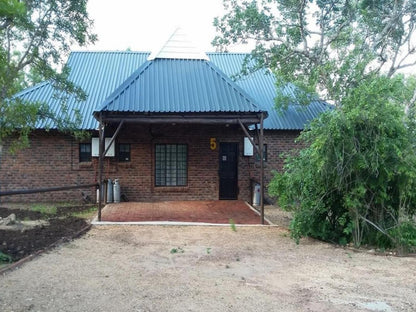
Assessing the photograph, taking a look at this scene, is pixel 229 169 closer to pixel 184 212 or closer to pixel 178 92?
pixel 184 212

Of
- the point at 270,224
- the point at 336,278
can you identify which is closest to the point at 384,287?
the point at 336,278

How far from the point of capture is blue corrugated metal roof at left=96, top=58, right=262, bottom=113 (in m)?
11.6

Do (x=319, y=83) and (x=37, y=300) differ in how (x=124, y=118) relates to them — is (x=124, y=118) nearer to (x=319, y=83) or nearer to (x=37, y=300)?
(x=37, y=300)

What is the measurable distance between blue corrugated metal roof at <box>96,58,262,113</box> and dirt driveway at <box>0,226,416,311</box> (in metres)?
3.95

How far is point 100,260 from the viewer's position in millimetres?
7055

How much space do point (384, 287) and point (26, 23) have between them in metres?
9.39

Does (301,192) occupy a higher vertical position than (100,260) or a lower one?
higher

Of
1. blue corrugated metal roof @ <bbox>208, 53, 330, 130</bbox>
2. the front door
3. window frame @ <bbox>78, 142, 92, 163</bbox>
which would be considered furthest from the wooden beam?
window frame @ <bbox>78, 142, 92, 163</bbox>

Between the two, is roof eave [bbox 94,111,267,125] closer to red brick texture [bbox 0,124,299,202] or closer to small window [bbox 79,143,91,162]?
red brick texture [bbox 0,124,299,202]

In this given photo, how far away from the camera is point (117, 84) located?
1734cm

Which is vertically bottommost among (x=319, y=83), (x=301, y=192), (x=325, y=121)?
(x=301, y=192)

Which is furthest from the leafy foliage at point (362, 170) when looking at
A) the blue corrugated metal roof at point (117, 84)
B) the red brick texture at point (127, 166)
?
the red brick texture at point (127, 166)

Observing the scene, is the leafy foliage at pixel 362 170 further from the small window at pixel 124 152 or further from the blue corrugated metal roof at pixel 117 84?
the small window at pixel 124 152

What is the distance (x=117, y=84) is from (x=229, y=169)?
5951 millimetres
